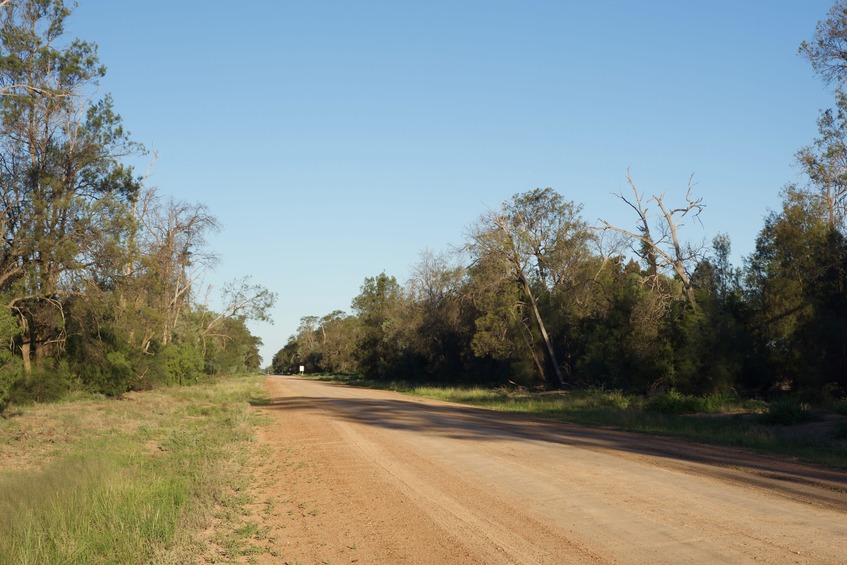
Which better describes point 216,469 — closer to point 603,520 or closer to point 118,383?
point 603,520

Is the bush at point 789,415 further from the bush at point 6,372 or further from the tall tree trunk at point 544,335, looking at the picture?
the bush at point 6,372

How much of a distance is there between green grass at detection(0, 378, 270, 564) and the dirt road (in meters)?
0.75

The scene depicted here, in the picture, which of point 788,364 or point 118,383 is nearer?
point 788,364

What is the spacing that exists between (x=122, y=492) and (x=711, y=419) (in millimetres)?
17551

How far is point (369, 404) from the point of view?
3059 cm

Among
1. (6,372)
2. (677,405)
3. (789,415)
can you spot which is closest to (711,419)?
(789,415)

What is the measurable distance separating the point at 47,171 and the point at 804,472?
29.5 metres

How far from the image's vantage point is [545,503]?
9.05m

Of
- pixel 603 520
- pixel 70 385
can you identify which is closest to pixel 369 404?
pixel 70 385

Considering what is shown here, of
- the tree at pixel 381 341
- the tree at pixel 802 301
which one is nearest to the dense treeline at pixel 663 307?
the tree at pixel 802 301

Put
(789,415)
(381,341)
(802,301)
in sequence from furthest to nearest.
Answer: (381,341) < (802,301) < (789,415)

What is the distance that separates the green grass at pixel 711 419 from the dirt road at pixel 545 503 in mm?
1869

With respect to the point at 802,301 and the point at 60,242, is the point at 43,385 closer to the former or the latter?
the point at 60,242

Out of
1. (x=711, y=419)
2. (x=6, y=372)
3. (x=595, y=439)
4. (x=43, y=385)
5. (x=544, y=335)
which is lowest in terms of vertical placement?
(x=595, y=439)
